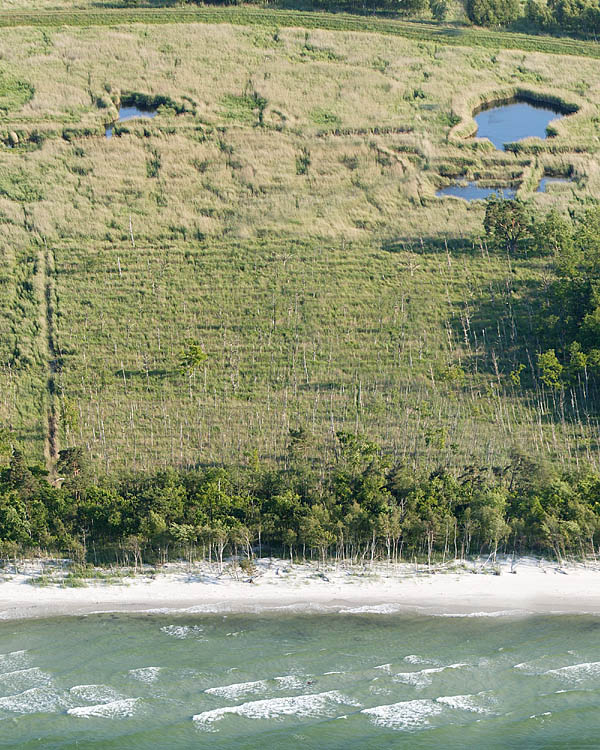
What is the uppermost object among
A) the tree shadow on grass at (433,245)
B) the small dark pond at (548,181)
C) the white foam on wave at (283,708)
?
the small dark pond at (548,181)

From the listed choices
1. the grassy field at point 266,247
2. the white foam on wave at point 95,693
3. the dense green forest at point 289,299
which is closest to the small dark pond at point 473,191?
the grassy field at point 266,247

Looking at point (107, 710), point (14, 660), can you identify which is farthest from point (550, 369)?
point (14, 660)

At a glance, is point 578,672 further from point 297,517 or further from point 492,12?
point 492,12

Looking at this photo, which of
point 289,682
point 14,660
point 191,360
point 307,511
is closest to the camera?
point 289,682

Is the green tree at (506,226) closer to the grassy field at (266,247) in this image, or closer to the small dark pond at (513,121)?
the grassy field at (266,247)

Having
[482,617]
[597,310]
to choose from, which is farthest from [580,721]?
[597,310]

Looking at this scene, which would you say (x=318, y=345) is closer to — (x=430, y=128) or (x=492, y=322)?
(x=492, y=322)

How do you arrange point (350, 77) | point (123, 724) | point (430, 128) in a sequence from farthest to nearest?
point (350, 77) → point (430, 128) → point (123, 724)
